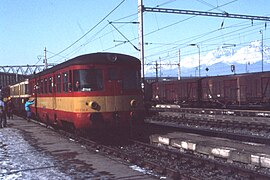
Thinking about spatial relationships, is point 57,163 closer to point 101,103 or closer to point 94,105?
point 94,105

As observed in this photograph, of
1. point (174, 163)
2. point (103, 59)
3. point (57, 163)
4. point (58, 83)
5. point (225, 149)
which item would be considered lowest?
point (174, 163)

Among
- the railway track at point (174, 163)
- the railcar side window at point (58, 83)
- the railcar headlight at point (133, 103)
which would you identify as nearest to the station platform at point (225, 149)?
the railway track at point (174, 163)

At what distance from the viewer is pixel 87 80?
1227cm

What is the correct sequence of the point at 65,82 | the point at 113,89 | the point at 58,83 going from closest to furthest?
the point at 113,89
the point at 65,82
the point at 58,83

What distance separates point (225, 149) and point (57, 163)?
4.51 meters

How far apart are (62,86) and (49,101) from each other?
2838 millimetres

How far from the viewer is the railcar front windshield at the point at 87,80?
480 inches

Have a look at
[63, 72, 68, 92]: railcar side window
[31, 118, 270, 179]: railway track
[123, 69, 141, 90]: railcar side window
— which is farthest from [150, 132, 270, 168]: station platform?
[63, 72, 68, 92]: railcar side window

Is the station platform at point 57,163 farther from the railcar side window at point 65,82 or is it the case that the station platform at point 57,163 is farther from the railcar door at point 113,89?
the railcar side window at point 65,82

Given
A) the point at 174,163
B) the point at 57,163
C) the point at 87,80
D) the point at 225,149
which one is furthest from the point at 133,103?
the point at 57,163

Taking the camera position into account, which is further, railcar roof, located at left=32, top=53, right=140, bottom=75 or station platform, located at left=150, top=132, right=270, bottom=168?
railcar roof, located at left=32, top=53, right=140, bottom=75

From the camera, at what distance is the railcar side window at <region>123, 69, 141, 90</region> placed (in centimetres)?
1287

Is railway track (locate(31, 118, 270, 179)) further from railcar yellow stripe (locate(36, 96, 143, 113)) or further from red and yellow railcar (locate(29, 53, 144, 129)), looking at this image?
railcar yellow stripe (locate(36, 96, 143, 113))

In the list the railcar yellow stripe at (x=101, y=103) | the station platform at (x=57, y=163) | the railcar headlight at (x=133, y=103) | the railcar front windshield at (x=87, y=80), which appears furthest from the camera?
the railcar headlight at (x=133, y=103)
